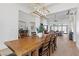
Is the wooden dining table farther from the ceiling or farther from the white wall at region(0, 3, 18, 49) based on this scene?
the ceiling

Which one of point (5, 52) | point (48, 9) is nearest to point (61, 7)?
point (48, 9)

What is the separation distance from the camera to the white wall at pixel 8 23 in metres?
2.45

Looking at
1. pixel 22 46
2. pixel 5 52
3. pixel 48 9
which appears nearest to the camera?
pixel 22 46

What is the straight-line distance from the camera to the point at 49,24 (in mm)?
2639

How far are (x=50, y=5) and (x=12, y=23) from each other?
817 millimetres

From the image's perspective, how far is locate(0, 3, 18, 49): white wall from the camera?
8.05ft

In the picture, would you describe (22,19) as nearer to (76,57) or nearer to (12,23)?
(12,23)

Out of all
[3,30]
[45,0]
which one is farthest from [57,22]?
[3,30]

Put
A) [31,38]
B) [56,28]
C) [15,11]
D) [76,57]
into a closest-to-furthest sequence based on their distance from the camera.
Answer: [76,57] < [15,11] < [56,28] < [31,38]

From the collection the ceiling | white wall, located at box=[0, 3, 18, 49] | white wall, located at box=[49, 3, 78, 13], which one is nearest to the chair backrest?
white wall, located at box=[0, 3, 18, 49]

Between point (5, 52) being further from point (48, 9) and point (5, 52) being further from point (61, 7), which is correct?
point (61, 7)

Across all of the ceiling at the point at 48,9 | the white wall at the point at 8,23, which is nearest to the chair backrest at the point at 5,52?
the white wall at the point at 8,23

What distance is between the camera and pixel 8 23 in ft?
8.11

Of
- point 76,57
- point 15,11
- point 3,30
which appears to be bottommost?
point 76,57
